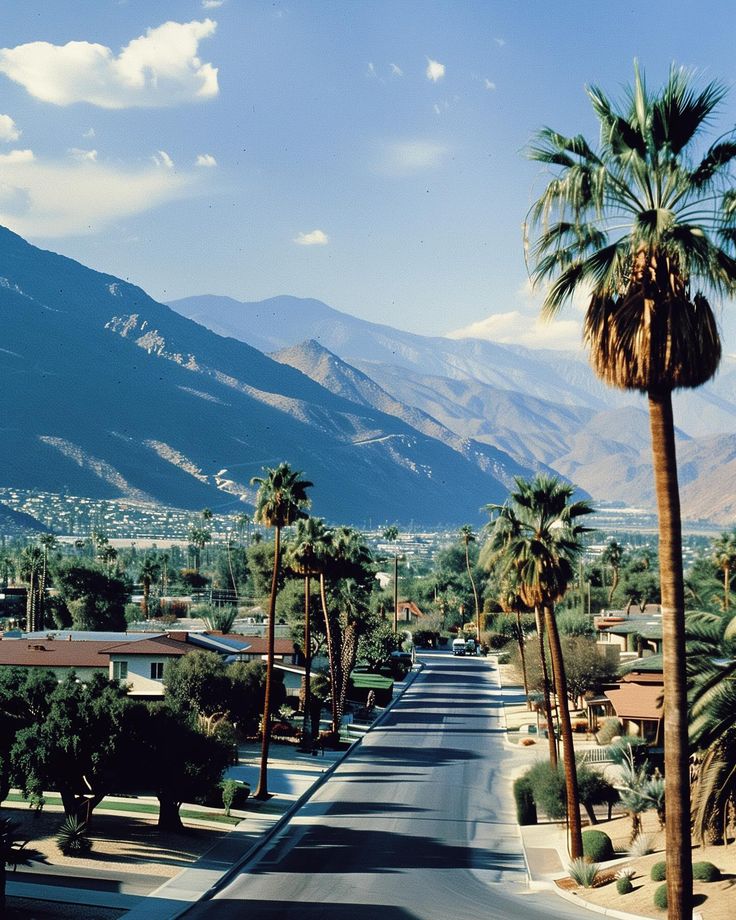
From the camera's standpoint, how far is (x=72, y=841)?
112ft

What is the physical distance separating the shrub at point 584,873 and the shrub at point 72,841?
14.7 m

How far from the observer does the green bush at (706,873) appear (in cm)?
2689

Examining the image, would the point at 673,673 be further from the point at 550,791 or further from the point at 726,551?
the point at 726,551

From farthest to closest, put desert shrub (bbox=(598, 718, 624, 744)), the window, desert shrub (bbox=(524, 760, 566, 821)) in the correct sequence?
1. the window
2. desert shrub (bbox=(598, 718, 624, 744))
3. desert shrub (bbox=(524, 760, 566, 821))

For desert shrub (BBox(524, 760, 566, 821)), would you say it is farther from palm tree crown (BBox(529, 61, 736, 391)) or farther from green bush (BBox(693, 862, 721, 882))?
palm tree crown (BBox(529, 61, 736, 391))

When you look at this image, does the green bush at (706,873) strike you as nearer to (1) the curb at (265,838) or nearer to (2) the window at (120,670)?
(1) the curb at (265,838)

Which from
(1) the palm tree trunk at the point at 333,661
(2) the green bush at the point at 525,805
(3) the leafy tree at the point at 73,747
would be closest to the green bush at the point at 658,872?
(2) the green bush at the point at 525,805

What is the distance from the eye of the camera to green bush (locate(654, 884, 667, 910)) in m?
26.3

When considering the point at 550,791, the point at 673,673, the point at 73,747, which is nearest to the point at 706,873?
the point at 673,673

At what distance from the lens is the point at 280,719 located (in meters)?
69.4

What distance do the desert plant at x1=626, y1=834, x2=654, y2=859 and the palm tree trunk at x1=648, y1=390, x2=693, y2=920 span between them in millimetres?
17082

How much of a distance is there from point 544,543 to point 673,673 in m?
20.8

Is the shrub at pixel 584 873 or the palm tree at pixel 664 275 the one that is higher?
the palm tree at pixel 664 275

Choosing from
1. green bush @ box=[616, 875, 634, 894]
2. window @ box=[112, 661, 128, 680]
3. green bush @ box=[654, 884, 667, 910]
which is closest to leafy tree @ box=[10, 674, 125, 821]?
green bush @ box=[616, 875, 634, 894]
